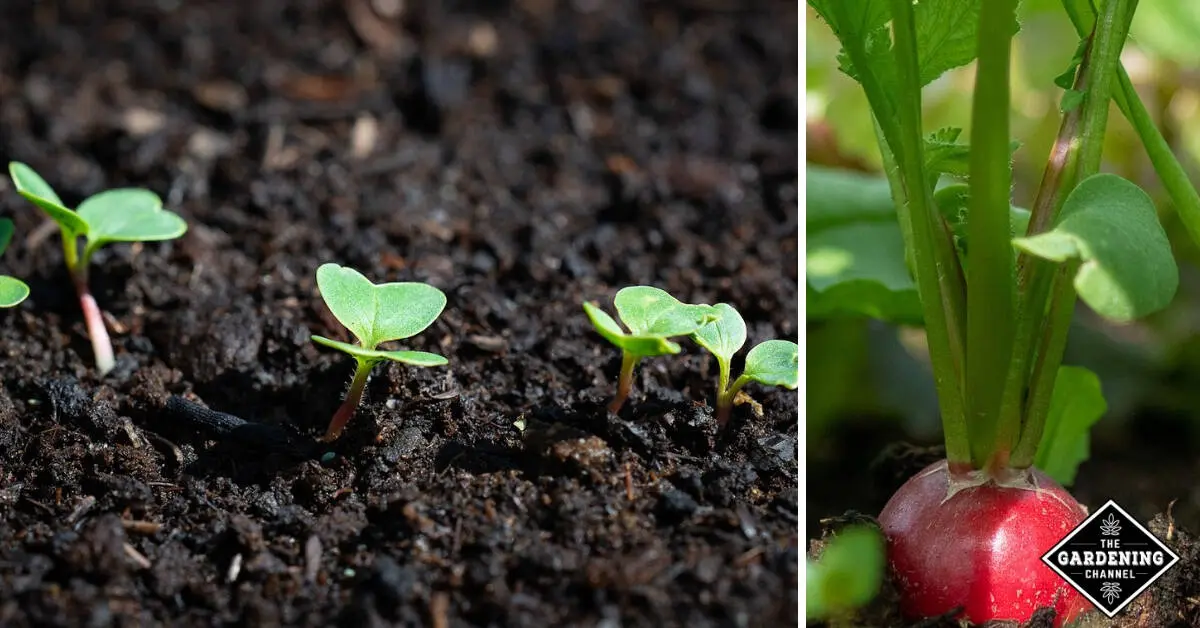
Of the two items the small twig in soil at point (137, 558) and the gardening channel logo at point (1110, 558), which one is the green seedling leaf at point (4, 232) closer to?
the small twig in soil at point (137, 558)

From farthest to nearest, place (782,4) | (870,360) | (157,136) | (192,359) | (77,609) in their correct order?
1. (782,4)
2. (157,136)
3. (870,360)
4. (192,359)
5. (77,609)

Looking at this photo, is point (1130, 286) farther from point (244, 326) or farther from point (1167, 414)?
point (244, 326)

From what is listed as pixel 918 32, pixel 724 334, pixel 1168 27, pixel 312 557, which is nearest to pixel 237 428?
pixel 312 557

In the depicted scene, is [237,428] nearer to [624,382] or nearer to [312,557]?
[312,557]

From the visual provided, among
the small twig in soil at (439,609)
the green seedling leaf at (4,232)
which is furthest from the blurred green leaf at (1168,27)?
the green seedling leaf at (4,232)

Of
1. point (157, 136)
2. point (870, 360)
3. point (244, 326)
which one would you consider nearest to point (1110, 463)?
point (870, 360)

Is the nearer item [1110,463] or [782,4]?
[1110,463]
